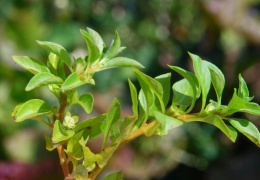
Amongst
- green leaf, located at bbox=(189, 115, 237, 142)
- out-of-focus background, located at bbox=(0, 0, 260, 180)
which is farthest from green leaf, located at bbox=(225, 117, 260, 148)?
out-of-focus background, located at bbox=(0, 0, 260, 180)

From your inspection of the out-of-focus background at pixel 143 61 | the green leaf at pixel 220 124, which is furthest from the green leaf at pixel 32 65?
the out-of-focus background at pixel 143 61

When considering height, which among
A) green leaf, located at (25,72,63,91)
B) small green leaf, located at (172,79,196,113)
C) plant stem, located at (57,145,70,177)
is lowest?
plant stem, located at (57,145,70,177)

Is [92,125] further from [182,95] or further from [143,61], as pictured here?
[143,61]

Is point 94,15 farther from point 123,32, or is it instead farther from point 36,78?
point 36,78

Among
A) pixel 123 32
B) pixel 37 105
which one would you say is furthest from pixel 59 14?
pixel 37 105

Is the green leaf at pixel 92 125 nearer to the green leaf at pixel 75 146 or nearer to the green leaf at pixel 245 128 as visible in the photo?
the green leaf at pixel 75 146

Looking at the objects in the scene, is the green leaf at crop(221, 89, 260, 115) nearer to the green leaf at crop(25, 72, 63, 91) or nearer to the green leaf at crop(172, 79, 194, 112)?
the green leaf at crop(172, 79, 194, 112)
